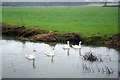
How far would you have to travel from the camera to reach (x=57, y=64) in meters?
25.1

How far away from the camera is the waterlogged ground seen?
22.3 m

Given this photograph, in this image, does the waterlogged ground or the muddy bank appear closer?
the waterlogged ground

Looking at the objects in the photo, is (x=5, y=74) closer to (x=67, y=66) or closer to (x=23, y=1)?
(x=67, y=66)

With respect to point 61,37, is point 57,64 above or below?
below

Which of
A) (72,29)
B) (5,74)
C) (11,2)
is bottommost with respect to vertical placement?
(5,74)

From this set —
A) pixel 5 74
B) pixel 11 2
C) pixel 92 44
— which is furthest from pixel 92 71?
pixel 11 2

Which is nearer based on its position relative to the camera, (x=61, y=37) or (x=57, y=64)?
(x=57, y=64)

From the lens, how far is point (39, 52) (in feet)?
96.5

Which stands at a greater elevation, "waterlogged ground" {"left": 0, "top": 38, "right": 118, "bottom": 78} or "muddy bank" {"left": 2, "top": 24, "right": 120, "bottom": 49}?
"muddy bank" {"left": 2, "top": 24, "right": 120, "bottom": 49}

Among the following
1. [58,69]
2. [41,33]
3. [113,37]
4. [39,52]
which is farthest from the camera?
[41,33]

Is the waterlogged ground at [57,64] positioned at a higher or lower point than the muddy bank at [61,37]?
lower

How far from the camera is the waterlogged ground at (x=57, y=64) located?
22266mm

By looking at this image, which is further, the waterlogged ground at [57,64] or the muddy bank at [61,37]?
the muddy bank at [61,37]

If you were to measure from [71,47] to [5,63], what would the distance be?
36.5 feet
